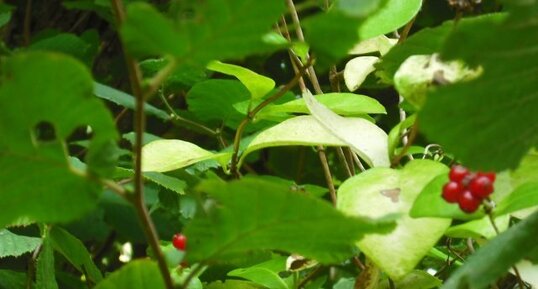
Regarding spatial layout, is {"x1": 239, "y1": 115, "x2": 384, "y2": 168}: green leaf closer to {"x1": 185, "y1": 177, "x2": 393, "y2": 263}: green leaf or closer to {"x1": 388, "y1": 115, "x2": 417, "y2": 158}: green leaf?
{"x1": 388, "y1": 115, "x2": 417, "y2": 158}: green leaf

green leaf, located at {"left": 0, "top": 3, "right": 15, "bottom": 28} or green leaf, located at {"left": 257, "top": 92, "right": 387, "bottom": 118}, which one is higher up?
green leaf, located at {"left": 257, "top": 92, "right": 387, "bottom": 118}

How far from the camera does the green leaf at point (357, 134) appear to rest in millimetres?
692

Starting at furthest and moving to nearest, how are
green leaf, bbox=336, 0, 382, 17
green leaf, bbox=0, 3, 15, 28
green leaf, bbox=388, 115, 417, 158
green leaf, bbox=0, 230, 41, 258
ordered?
green leaf, bbox=0, 3, 15, 28
green leaf, bbox=0, 230, 41, 258
green leaf, bbox=388, 115, 417, 158
green leaf, bbox=336, 0, 382, 17

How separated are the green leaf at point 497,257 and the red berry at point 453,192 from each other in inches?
1.4

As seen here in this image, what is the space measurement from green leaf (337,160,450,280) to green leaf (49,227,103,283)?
363mm

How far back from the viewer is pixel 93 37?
1.78m

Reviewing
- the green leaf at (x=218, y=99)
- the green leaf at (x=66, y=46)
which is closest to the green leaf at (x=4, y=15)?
the green leaf at (x=66, y=46)

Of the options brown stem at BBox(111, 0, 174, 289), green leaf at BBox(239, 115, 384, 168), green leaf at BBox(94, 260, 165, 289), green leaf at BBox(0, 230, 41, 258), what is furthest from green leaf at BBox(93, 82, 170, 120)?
brown stem at BBox(111, 0, 174, 289)

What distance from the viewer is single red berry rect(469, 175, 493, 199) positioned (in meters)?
0.54

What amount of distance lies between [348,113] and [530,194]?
0.27 meters

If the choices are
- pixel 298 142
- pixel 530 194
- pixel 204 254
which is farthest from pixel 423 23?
pixel 204 254

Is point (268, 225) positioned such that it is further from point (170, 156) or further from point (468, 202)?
point (170, 156)

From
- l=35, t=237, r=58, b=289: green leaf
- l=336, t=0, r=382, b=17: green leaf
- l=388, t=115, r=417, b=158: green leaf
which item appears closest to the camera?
l=336, t=0, r=382, b=17: green leaf

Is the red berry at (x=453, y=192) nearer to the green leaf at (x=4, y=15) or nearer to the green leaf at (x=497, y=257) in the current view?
the green leaf at (x=497, y=257)
